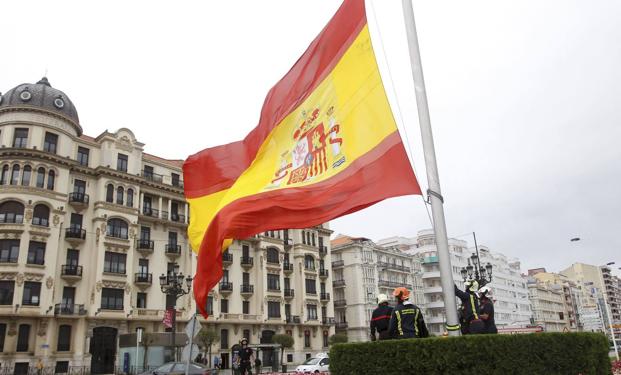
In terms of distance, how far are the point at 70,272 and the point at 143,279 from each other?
6.16 meters

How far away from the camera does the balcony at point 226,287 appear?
5025 cm

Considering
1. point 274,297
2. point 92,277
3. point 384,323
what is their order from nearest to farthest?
point 384,323, point 92,277, point 274,297

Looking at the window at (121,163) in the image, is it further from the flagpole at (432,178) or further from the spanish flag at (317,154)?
the flagpole at (432,178)

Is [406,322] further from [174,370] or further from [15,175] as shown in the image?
[15,175]

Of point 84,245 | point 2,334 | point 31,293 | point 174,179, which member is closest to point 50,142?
point 84,245

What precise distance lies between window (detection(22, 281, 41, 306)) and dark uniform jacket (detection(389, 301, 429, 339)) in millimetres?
37463

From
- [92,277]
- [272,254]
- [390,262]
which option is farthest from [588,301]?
[92,277]

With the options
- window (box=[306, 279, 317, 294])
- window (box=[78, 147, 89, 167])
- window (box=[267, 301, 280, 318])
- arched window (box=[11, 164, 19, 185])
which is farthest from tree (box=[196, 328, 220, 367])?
arched window (box=[11, 164, 19, 185])

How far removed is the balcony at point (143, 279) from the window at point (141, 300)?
1.04 meters

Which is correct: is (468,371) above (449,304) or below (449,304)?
below

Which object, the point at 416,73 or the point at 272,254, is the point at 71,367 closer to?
the point at 272,254

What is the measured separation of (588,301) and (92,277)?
148198 millimetres

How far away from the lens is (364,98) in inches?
314

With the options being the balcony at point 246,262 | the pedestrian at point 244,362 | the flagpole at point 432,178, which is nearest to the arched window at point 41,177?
the balcony at point 246,262
